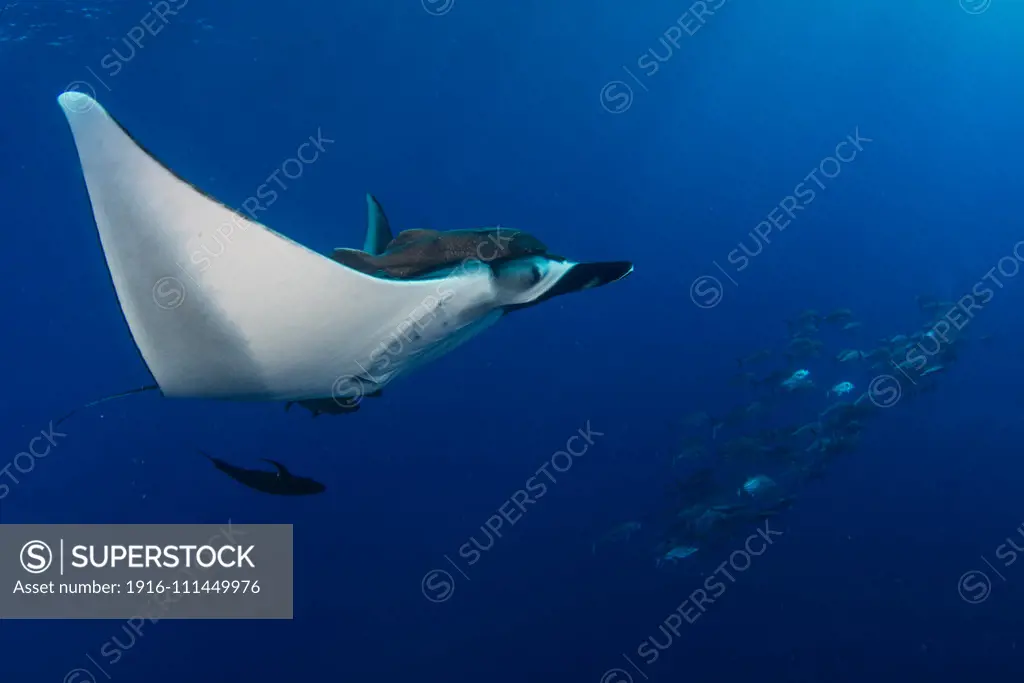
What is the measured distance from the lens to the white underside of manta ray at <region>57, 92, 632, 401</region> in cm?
215

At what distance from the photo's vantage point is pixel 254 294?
2.47m

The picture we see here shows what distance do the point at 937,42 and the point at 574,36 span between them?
2016 cm

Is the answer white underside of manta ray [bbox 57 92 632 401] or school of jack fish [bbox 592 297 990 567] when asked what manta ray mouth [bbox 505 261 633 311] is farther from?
school of jack fish [bbox 592 297 990 567]

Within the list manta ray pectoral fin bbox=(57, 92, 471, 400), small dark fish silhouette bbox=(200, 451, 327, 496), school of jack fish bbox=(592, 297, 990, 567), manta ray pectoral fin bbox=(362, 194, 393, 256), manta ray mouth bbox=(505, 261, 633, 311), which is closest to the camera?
manta ray pectoral fin bbox=(57, 92, 471, 400)

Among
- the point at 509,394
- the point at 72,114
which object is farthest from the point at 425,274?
the point at 509,394

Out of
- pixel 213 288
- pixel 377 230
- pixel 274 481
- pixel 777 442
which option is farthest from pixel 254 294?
pixel 777 442

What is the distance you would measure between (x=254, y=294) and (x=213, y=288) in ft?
0.47

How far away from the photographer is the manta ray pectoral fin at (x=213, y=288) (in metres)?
2.12

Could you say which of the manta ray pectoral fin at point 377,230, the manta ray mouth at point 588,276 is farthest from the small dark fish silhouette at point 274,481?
the manta ray pectoral fin at point 377,230

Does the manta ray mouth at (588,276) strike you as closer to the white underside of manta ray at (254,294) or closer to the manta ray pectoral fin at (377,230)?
the white underside of manta ray at (254,294)

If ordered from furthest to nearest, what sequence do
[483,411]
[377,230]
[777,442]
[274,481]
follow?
1. [483,411]
2. [777,442]
3. [377,230]
4. [274,481]

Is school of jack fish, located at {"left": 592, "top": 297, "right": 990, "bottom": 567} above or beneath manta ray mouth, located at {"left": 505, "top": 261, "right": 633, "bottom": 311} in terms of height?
above

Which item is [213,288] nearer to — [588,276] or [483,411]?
[588,276]

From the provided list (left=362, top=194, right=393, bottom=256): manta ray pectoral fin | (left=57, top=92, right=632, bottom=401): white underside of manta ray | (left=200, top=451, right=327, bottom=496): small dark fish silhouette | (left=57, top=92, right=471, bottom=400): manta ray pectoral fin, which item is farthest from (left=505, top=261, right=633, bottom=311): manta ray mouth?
(left=362, top=194, right=393, bottom=256): manta ray pectoral fin
